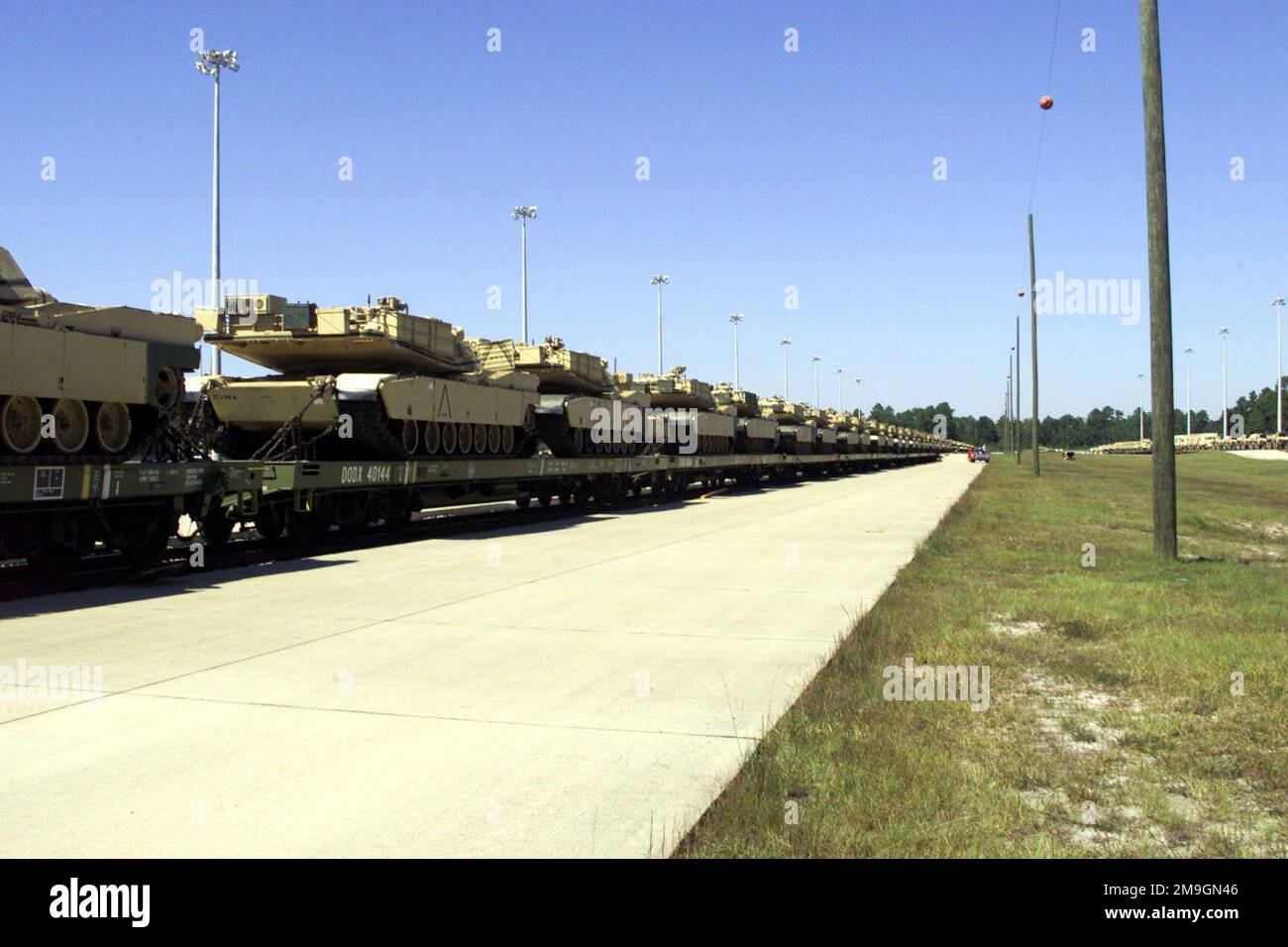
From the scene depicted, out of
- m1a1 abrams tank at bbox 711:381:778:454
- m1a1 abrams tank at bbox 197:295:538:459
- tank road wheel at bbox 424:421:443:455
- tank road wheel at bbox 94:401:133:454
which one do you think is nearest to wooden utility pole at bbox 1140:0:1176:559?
m1a1 abrams tank at bbox 197:295:538:459

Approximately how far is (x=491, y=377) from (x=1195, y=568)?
41.3 feet

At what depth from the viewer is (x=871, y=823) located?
172 inches

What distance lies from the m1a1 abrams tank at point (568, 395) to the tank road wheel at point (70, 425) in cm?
1095

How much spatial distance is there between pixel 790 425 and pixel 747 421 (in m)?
9.74

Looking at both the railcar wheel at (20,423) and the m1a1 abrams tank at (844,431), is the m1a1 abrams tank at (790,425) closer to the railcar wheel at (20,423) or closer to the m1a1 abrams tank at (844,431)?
the m1a1 abrams tank at (844,431)

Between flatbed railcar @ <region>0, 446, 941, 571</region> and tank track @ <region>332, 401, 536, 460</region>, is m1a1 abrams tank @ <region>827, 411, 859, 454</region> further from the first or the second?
tank track @ <region>332, 401, 536, 460</region>

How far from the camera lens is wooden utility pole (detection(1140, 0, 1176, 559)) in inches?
531

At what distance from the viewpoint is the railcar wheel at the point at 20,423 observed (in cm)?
1056

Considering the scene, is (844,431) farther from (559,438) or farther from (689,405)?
(559,438)

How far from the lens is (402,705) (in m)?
6.36

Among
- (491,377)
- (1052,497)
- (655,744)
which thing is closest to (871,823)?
(655,744)

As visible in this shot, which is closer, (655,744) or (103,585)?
(655,744)

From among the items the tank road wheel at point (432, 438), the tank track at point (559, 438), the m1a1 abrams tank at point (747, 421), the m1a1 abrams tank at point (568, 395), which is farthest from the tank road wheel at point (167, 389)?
the m1a1 abrams tank at point (747, 421)
